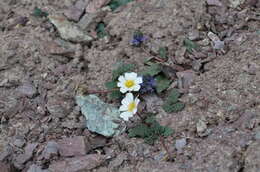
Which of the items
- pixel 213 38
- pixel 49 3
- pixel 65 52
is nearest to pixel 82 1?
pixel 49 3

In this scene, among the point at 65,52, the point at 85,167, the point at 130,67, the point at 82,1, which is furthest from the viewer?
the point at 82,1

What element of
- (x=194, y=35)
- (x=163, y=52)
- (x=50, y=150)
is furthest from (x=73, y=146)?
(x=194, y=35)

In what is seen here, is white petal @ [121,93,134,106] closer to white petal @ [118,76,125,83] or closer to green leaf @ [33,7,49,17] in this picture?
white petal @ [118,76,125,83]

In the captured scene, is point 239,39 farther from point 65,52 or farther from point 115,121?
point 65,52

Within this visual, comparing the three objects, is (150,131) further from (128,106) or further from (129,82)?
(129,82)

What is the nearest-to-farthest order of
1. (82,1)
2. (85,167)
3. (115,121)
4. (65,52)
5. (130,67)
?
(85,167) < (115,121) < (130,67) < (65,52) < (82,1)

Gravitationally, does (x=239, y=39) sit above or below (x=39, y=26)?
above
